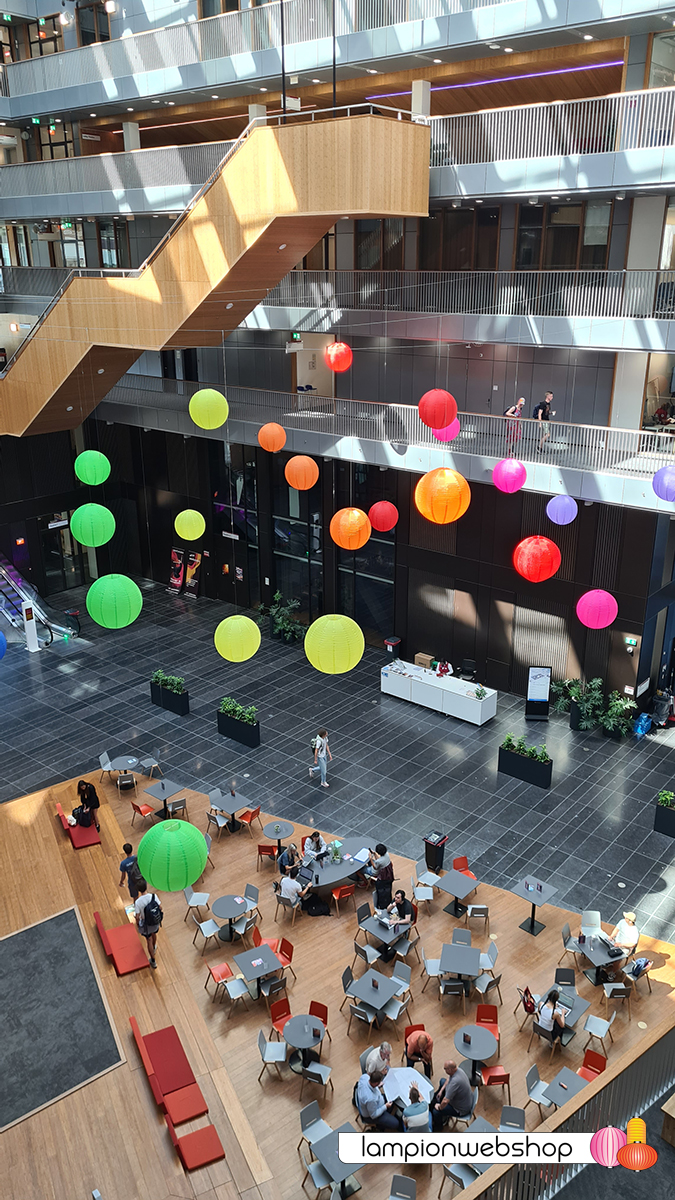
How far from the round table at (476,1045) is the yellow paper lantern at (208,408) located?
417 inches

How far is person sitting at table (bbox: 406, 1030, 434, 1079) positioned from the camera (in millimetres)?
10969

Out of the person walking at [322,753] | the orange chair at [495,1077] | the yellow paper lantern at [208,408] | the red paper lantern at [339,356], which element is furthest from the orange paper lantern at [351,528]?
the orange chair at [495,1077]

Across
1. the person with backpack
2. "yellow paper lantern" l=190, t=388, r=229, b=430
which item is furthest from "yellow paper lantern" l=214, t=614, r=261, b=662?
"yellow paper lantern" l=190, t=388, r=229, b=430

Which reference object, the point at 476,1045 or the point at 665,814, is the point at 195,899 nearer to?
the point at 476,1045

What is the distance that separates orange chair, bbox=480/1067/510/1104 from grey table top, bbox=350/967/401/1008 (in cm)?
157

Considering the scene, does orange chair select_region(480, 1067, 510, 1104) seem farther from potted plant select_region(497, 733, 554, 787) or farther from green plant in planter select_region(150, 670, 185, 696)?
green plant in planter select_region(150, 670, 185, 696)

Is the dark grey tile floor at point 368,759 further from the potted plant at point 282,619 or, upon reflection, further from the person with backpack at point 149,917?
the person with backpack at point 149,917

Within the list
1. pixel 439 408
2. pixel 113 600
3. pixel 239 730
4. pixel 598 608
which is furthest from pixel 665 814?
pixel 113 600

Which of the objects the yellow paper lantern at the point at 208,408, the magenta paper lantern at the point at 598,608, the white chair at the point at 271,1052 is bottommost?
the white chair at the point at 271,1052

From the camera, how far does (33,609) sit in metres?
25.9

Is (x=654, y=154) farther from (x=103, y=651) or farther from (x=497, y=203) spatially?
(x=103, y=651)

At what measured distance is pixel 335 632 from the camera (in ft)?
42.8

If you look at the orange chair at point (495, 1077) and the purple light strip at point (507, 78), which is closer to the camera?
the orange chair at point (495, 1077)

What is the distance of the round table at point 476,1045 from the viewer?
36.6 feet
